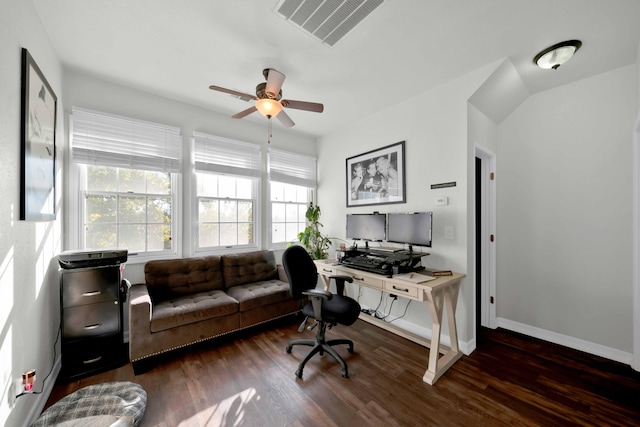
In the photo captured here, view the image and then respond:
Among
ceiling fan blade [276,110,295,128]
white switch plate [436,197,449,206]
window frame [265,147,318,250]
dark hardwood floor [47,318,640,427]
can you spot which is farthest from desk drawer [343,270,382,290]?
ceiling fan blade [276,110,295,128]

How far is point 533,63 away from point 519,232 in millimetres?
1792

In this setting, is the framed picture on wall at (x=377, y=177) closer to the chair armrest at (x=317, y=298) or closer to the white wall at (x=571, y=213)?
the white wall at (x=571, y=213)

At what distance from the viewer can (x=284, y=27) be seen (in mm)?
1827

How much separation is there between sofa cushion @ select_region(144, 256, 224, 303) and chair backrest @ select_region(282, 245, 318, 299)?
1274 mm

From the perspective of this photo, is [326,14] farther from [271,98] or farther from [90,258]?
[90,258]

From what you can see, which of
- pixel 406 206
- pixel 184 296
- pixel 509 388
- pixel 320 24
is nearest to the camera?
pixel 320 24

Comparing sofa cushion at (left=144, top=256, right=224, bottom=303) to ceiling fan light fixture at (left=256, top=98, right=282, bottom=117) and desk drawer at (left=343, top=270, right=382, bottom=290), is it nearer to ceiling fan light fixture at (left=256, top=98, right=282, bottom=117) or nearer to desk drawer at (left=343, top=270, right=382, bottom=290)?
desk drawer at (left=343, top=270, right=382, bottom=290)

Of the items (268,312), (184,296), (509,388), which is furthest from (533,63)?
(184,296)

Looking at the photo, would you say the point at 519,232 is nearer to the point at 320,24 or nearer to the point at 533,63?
the point at 533,63

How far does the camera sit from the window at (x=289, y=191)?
3908 mm

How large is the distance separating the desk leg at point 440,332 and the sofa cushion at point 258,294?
1.67 m

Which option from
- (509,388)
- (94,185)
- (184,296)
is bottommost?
(509,388)

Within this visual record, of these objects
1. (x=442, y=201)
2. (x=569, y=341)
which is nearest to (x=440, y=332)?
(x=442, y=201)

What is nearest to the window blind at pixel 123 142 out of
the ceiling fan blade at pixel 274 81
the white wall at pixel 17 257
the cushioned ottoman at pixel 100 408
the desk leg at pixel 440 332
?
the white wall at pixel 17 257
